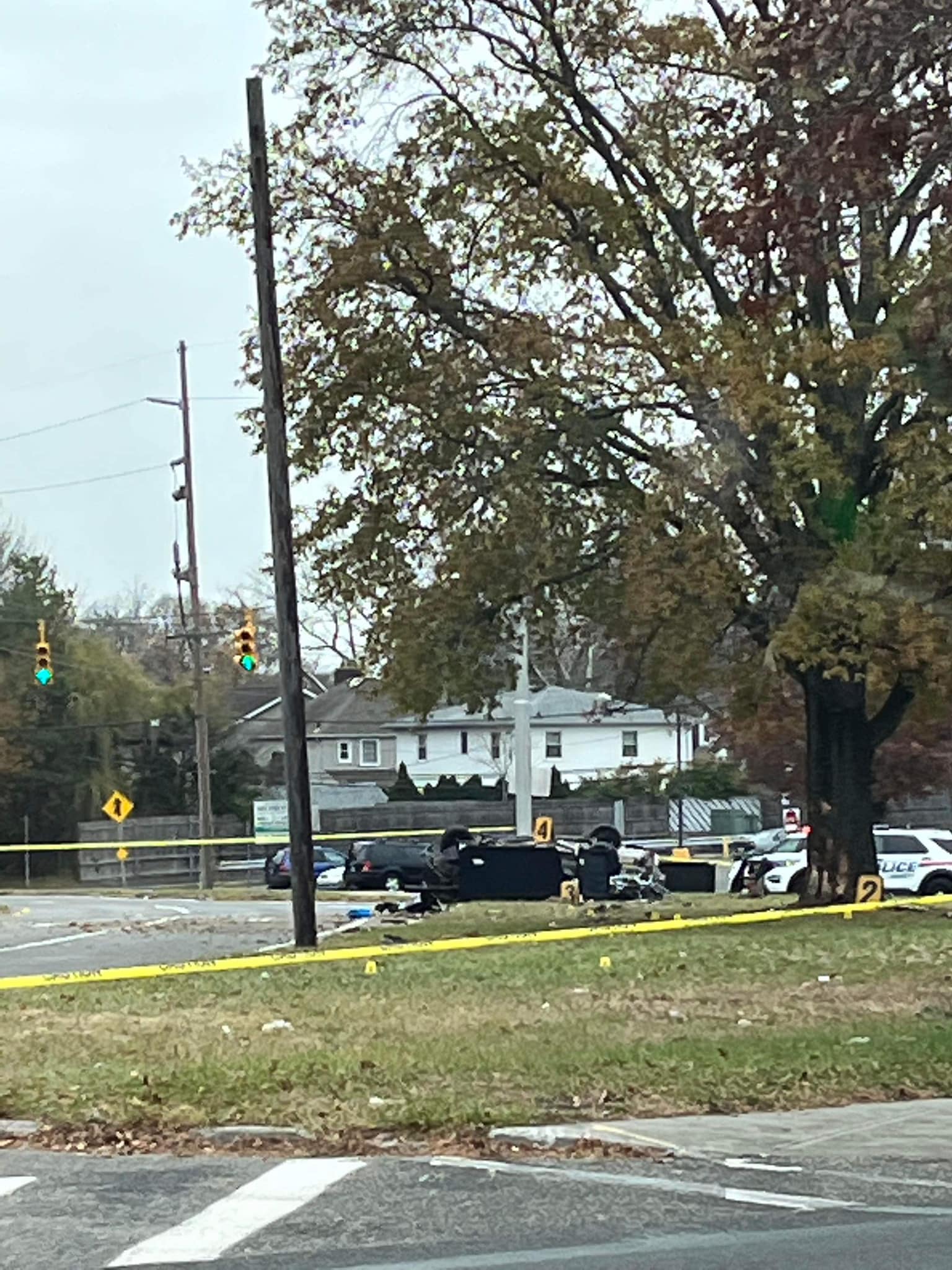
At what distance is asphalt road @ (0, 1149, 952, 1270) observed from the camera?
6781 mm

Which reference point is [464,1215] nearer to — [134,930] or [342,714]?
[134,930]

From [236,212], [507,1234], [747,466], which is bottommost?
[507,1234]

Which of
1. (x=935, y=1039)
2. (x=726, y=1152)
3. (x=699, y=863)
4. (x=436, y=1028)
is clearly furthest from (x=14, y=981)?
(x=699, y=863)

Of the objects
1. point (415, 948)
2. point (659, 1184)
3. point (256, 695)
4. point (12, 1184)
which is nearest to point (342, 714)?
point (256, 695)

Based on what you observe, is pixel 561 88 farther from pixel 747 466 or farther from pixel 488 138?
pixel 747 466

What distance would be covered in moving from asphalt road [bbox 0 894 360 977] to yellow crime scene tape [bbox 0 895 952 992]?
1.22 m

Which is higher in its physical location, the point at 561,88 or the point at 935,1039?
the point at 561,88

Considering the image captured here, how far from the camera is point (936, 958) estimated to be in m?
17.3

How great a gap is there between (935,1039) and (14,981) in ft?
31.8

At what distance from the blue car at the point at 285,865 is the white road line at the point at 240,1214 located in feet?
129

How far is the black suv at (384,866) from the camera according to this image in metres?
45.8

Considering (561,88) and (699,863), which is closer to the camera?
(561,88)

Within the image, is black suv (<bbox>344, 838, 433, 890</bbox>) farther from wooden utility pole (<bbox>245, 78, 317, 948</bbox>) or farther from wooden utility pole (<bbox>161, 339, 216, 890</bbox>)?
wooden utility pole (<bbox>245, 78, 317, 948</bbox>)

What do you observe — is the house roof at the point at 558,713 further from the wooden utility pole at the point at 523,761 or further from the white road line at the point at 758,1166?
the white road line at the point at 758,1166
